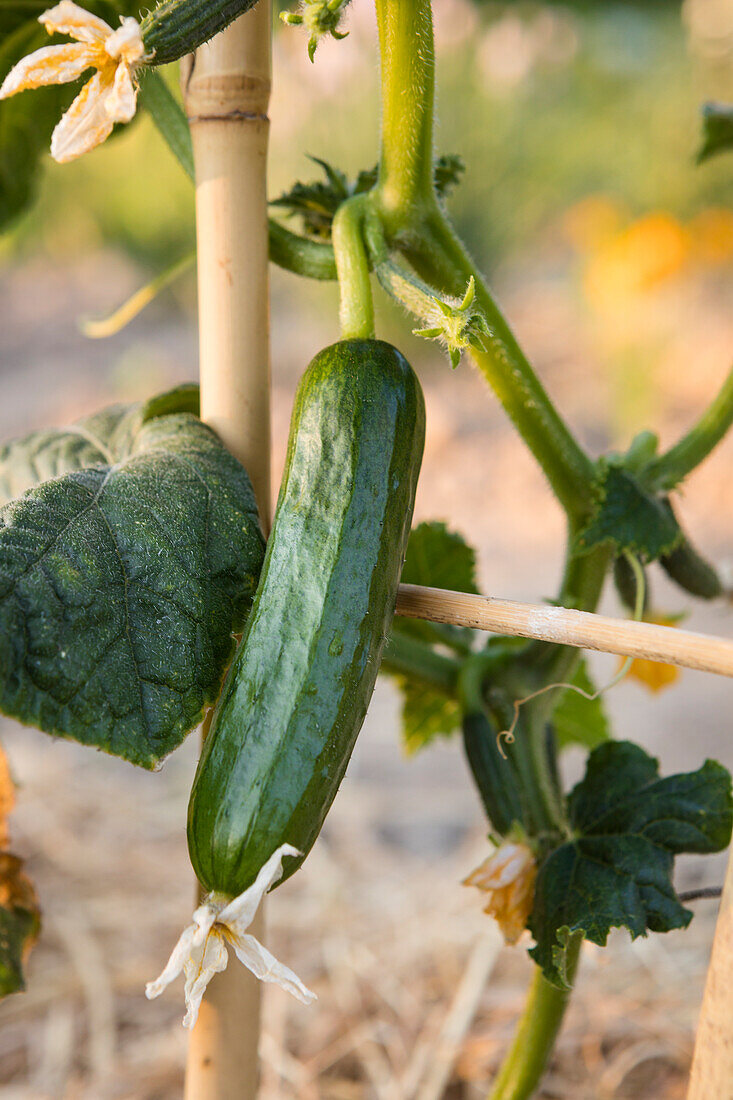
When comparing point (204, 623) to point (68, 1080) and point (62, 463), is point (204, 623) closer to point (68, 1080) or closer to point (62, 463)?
point (62, 463)

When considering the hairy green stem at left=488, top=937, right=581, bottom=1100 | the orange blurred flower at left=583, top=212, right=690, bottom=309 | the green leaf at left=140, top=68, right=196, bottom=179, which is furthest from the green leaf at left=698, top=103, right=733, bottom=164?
the orange blurred flower at left=583, top=212, right=690, bottom=309

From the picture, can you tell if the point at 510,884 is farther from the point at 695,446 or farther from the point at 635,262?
the point at 635,262

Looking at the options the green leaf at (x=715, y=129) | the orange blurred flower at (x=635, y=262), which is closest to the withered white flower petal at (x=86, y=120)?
the green leaf at (x=715, y=129)

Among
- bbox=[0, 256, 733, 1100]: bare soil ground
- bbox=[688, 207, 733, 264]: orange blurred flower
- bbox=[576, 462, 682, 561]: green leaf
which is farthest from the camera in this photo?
bbox=[688, 207, 733, 264]: orange blurred flower

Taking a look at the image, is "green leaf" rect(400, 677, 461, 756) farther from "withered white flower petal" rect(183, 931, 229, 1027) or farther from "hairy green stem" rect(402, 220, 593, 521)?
"withered white flower petal" rect(183, 931, 229, 1027)

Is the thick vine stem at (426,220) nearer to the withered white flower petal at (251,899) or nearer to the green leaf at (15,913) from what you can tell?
the withered white flower petal at (251,899)

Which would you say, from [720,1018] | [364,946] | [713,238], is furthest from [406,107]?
[713,238]

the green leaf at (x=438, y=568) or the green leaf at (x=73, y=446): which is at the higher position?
the green leaf at (x=73, y=446)
